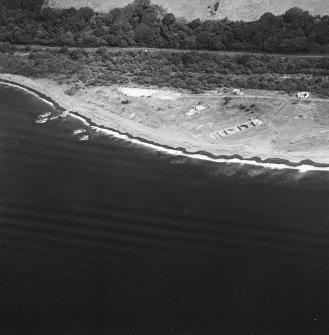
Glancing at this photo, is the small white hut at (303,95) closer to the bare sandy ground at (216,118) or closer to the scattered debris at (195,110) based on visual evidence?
the bare sandy ground at (216,118)

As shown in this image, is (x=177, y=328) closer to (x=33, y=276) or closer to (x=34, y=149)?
(x=33, y=276)

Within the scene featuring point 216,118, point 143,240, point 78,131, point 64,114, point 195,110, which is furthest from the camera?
point 64,114

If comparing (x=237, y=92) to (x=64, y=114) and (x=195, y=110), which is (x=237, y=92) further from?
(x=64, y=114)

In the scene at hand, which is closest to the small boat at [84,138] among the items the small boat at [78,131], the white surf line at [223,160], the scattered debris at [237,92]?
the small boat at [78,131]

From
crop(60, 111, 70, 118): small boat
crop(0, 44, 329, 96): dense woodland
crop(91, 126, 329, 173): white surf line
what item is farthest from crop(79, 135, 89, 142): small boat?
crop(0, 44, 329, 96): dense woodland

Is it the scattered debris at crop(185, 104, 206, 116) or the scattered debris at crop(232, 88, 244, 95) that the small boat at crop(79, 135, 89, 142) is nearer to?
the scattered debris at crop(185, 104, 206, 116)

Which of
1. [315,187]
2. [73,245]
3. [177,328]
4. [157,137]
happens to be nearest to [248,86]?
[157,137]

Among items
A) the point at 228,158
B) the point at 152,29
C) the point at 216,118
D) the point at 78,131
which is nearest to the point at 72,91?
the point at 78,131
